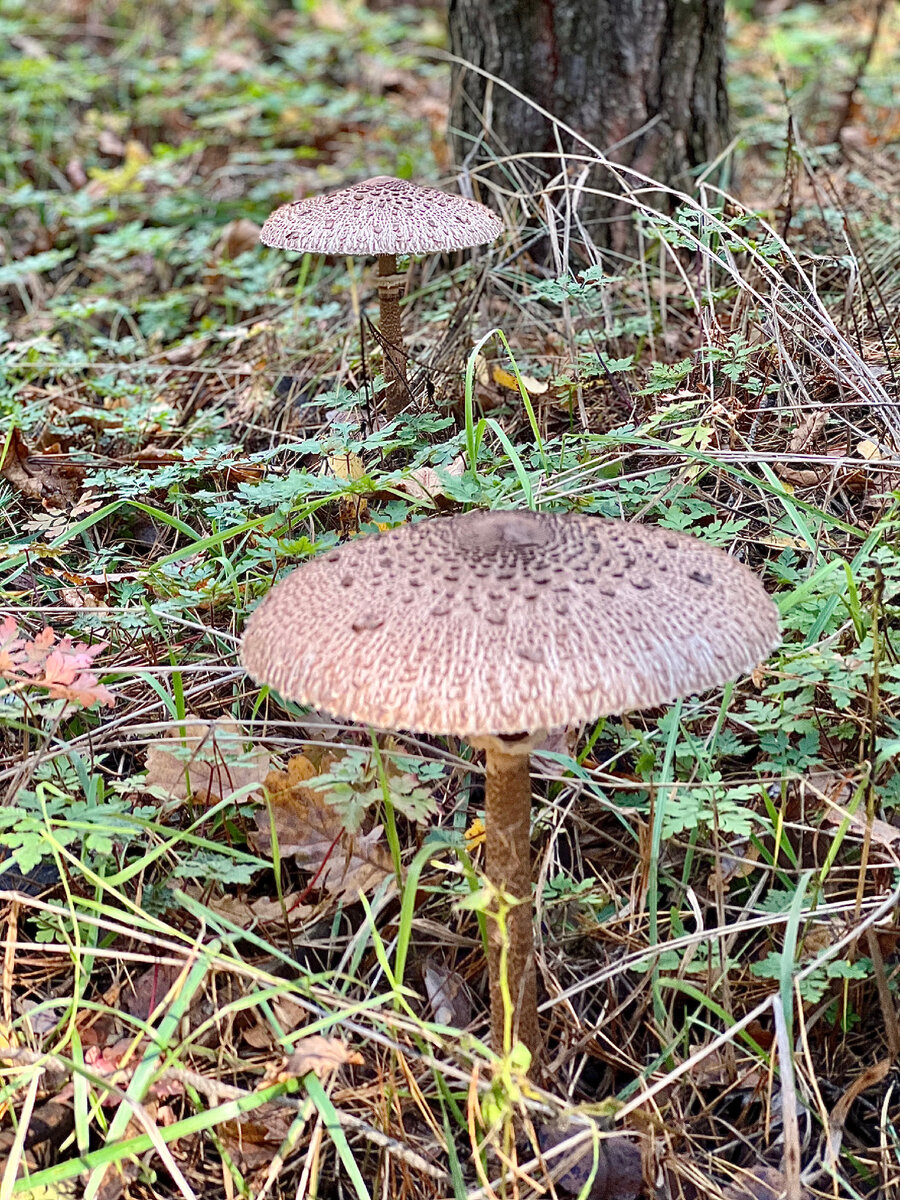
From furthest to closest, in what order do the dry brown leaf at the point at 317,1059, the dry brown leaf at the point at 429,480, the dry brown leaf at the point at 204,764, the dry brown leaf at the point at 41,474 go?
1. the dry brown leaf at the point at 41,474
2. the dry brown leaf at the point at 429,480
3. the dry brown leaf at the point at 204,764
4. the dry brown leaf at the point at 317,1059

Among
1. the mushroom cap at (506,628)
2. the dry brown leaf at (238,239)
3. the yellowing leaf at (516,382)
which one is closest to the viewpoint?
the mushroom cap at (506,628)

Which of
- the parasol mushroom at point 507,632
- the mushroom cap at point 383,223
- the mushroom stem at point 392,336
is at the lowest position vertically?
the mushroom stem at point 392,336

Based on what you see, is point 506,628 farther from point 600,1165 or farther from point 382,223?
point 382,223

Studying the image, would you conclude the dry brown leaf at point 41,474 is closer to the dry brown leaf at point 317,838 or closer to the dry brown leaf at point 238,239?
the dry brown leaf at point 317,838

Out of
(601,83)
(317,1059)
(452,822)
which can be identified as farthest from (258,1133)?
(601,83)

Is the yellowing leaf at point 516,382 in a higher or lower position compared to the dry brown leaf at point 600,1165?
higher

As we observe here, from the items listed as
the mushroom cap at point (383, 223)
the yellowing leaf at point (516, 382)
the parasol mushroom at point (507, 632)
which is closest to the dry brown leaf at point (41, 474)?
the mushroom cap at point (383, 223)

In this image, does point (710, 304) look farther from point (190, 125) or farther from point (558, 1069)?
point (190, 125)
